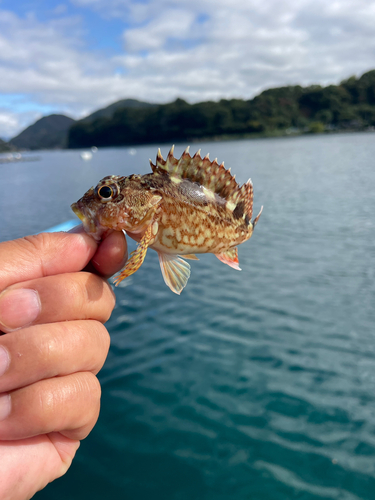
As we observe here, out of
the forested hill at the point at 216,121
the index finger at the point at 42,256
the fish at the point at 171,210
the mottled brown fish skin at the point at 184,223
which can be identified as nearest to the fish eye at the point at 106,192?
the fish at the point at 171,210

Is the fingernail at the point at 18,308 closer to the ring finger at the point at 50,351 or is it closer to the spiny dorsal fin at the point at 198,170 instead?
the ring finger at the point at 50,351

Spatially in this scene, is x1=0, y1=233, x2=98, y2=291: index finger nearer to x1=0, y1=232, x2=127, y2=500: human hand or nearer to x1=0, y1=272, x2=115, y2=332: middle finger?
x1=0, y1=232, x2=127, y2=500: human hand

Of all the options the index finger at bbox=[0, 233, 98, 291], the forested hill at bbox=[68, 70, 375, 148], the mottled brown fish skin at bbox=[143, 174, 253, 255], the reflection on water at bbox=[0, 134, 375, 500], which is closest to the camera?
the index finger at bbox=[0, 233, 98, 291]

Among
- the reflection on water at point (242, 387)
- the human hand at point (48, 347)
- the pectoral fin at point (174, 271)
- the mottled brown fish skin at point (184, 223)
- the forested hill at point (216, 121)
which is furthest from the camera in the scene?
the forested hill at point (216, 121)

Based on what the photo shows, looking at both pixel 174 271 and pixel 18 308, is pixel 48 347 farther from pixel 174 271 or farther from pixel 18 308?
pixel 174 271

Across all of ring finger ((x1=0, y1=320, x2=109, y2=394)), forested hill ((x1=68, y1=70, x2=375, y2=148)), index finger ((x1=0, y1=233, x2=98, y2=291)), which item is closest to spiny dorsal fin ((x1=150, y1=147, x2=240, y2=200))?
index finger ((x1=0, y1=233, x2=98, y2=291))

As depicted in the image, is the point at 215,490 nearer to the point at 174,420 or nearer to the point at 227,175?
the point at 174,420

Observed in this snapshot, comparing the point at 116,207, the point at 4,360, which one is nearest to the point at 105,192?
the point at 116,207
